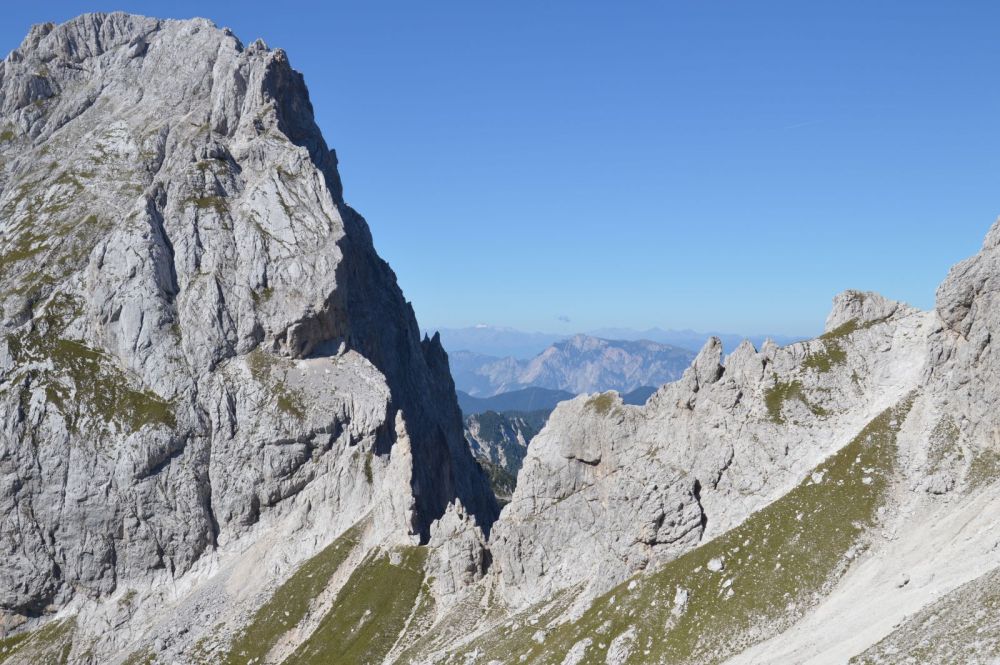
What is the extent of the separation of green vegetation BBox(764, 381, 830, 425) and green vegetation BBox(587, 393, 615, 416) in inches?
854

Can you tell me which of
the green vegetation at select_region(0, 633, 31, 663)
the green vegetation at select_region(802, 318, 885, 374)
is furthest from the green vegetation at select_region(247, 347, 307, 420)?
the green vegetation at select_region(802, 318, 885, 374)

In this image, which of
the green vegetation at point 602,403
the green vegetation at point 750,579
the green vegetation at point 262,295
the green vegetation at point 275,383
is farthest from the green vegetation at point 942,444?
the green vegetation at point 262,295

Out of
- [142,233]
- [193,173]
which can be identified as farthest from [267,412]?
[193,173]

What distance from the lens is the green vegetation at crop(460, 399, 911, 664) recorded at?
69.6 m

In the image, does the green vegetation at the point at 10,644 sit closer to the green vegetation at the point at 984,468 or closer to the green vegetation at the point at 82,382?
the green vegetation at the point at 82,382

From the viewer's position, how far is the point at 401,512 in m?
114

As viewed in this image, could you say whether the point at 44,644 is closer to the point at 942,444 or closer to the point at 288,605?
the point at 288,605

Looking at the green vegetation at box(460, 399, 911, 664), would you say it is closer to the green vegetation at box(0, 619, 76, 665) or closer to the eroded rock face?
the eroded rock face

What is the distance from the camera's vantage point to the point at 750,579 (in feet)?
240

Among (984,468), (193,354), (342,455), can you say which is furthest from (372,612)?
(984,468)

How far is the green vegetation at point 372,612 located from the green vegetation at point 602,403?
1364 inches

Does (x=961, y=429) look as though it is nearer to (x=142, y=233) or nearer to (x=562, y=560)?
(x=562, y=560)

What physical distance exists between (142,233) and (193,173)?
19.5 meters

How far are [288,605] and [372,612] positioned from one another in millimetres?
14679
